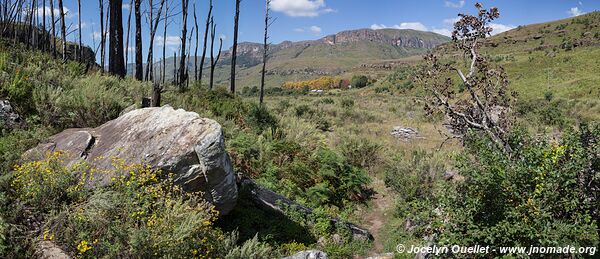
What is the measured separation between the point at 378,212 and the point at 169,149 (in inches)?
241

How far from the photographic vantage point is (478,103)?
7.71 meters

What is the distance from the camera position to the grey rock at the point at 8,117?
6.98m

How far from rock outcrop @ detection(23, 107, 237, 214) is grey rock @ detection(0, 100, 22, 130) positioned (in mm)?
1031

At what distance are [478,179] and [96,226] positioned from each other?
4.90 m

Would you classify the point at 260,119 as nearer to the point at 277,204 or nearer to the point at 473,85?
the point at 277,204

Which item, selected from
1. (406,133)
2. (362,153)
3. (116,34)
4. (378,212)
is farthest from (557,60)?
(116,34)

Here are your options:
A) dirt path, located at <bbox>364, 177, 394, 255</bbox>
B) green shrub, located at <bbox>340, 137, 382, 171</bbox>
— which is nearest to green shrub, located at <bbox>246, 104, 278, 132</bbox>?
green shrub, located at <bbox>340, 137, 382, 171</bbox>

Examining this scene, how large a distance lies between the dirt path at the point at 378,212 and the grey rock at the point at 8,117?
24.3 feet

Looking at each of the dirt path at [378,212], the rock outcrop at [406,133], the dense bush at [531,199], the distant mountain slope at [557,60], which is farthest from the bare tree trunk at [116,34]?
the dense bush at [531,199]

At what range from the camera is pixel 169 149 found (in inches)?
225

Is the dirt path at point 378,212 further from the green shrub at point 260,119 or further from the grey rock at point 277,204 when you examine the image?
the green shrub at point 260,119

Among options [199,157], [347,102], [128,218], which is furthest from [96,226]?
[347,102]

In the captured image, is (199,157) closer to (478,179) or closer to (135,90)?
(478,179)

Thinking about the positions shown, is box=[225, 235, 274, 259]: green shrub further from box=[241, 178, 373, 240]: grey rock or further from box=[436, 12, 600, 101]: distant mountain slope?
box=[436, 12, 600, 101]: distant mountain slope
